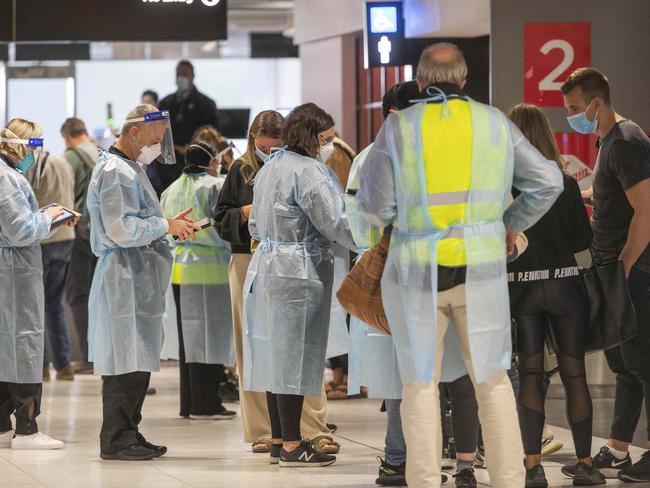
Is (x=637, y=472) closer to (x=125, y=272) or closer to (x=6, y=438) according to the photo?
(x=125, y=272)

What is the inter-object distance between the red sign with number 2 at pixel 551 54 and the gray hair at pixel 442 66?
3.29 metres

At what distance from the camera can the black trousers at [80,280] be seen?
1024cm

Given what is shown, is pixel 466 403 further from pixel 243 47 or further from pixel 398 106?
pixel 243 47

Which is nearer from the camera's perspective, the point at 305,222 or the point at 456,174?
the point at 456,174

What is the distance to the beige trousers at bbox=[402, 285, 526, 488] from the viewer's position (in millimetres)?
4613

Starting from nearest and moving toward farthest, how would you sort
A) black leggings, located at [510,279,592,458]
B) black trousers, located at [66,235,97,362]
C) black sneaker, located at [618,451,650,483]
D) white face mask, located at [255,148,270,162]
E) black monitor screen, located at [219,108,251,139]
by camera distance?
black leggings, located at [510,279,592,458], black sneaker, located at [618,451,650,483], white face mask, located at [255,148,270,162], black trousers, located at [66,235,97,362], black monitor screen, located at [219,108,251,139]

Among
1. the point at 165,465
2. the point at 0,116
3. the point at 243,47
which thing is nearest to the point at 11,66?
the point at 0,116

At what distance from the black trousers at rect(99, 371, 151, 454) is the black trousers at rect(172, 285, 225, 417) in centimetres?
137

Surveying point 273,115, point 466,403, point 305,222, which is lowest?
point 466,403

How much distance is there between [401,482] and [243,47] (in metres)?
16.6

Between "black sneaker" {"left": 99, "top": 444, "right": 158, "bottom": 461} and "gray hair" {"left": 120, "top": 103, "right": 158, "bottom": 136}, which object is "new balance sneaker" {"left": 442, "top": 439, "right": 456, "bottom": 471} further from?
"gray hair" {"left": 120, "top": 103, "right": 158, "bottom": 136}

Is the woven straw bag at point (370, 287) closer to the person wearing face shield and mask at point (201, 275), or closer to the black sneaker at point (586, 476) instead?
the black sneaker at point (586, 476)

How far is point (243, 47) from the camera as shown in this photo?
21.7m

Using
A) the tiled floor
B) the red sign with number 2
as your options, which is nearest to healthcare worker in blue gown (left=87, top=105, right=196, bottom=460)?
the tiled floor
